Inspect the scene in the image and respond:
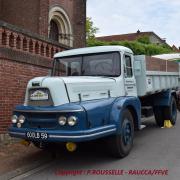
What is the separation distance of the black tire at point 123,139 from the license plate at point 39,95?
155cm

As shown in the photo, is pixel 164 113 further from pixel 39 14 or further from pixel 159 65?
pixel 39 14

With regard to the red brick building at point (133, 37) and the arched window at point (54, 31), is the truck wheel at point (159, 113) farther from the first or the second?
the red brick building at point (133, 37)

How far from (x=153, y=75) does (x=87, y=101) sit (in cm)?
347

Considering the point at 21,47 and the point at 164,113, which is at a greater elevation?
the point at 21,47

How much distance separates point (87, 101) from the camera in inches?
273

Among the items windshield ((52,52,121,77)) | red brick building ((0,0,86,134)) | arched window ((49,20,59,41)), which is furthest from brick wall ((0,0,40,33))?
windshield ((52,52,121,77))

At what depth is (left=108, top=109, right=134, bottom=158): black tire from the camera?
7086 millimetres

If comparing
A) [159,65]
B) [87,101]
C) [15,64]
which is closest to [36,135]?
[87,101]

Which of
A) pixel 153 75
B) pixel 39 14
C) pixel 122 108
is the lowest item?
pixel 122 108

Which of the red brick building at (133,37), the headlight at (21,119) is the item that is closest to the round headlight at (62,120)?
the headlight at (21,119)

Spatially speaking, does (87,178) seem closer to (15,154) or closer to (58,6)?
(15,154)

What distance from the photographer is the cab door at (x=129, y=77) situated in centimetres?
812

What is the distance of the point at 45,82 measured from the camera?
668 centimetres

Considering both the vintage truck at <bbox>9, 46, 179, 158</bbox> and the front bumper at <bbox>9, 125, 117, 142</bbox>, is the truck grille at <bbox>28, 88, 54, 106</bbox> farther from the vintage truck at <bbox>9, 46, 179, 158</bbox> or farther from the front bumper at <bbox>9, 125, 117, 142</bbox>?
the front bumper at <bbox>9, 125, 117, 142</bbox>
